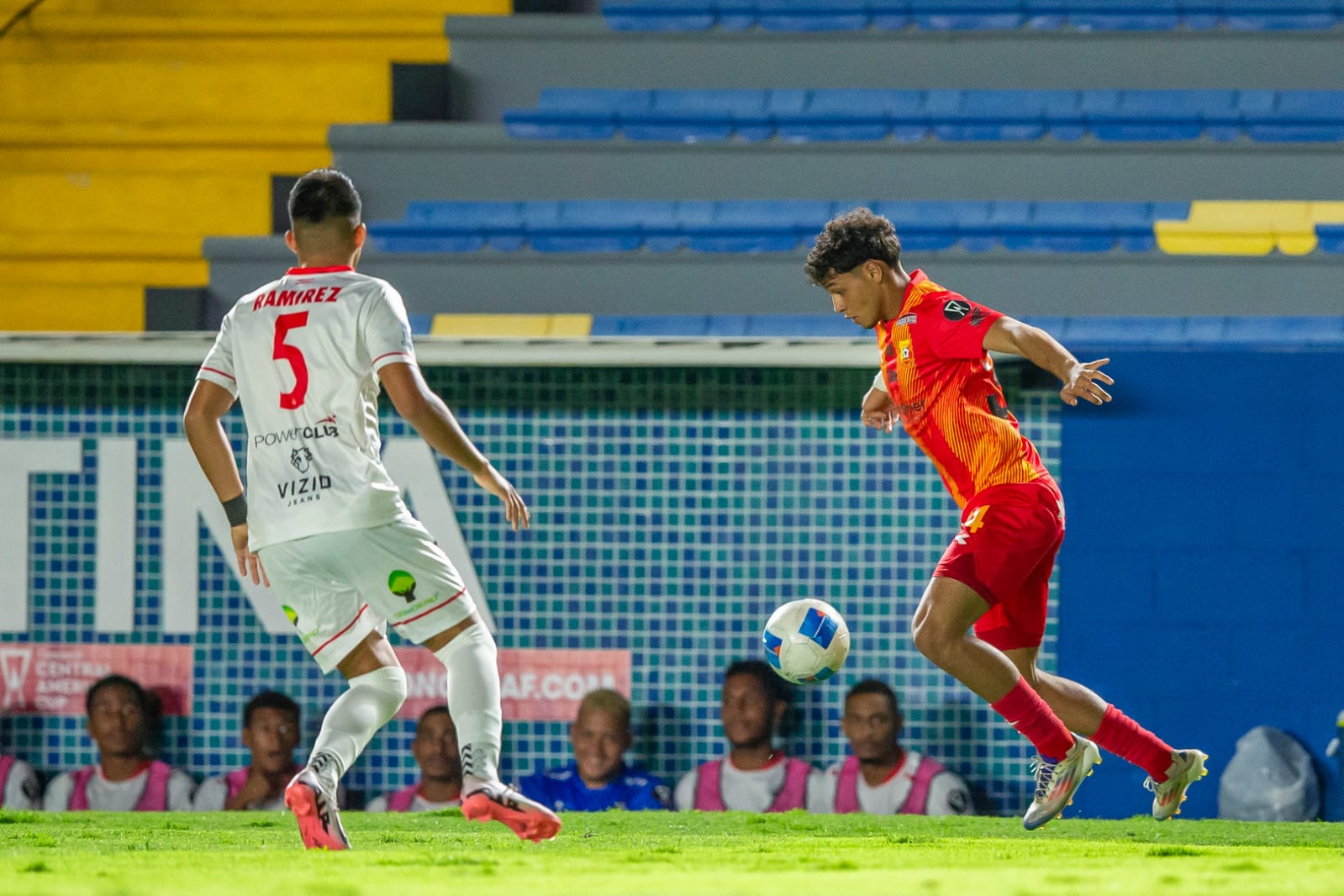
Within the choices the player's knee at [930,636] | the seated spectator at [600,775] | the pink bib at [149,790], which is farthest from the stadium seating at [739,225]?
the player's knee at [930,636]

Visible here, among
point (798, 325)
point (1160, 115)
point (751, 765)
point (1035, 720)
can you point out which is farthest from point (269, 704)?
point (1160, 115)

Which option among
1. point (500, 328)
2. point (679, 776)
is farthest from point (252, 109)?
point (679, 776)

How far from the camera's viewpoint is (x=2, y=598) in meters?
6.74

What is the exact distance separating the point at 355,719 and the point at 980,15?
227 inches

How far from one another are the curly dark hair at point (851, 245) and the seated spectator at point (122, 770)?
11.9 ft

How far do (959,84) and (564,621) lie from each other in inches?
132

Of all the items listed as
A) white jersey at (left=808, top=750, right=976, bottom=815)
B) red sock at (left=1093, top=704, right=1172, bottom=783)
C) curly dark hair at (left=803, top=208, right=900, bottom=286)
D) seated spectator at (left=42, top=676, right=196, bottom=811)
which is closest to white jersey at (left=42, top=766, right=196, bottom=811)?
seated spectator at (left=42, top=676, right=196, bottom=811)

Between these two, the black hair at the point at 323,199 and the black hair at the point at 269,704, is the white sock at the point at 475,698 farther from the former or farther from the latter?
the black hair at the point at 269,704

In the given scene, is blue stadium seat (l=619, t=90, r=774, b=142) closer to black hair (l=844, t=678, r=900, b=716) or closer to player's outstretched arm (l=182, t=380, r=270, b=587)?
black hair (l=844, t=678, r=900, b=716)

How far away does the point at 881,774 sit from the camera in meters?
6.35

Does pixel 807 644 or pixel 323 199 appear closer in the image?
pixel 323 199

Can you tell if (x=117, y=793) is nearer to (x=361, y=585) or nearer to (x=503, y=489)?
(x=361, y=585)

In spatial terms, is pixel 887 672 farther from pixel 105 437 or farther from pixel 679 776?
pixel 105 437

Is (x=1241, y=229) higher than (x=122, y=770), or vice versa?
(x=1241, y=229)
